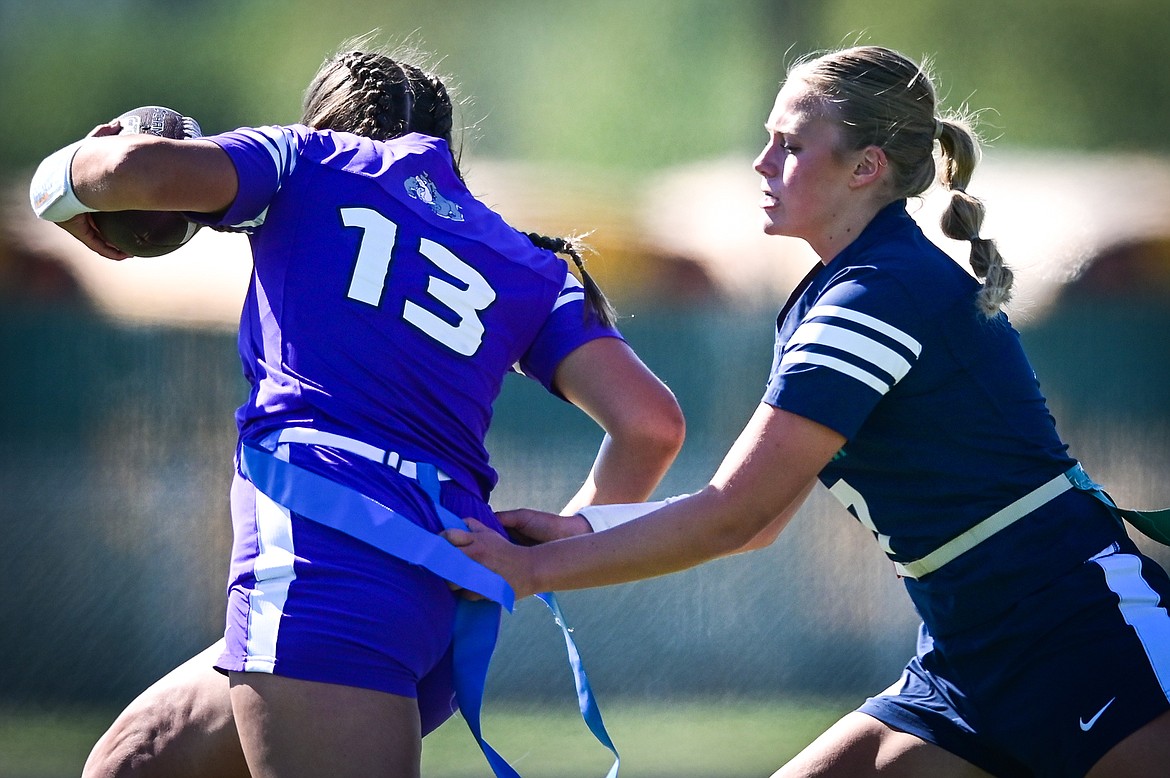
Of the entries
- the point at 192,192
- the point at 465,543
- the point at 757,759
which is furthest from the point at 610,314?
the point at 757,759

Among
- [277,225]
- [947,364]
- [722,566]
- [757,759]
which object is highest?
[947,364]

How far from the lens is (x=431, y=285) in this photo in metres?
1.50

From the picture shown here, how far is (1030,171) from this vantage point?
3182 millimetres

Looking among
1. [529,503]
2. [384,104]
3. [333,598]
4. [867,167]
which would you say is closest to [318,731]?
[333,598]

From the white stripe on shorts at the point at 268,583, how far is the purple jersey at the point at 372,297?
0.11 m

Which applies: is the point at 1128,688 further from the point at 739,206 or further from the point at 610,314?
the point at 739,206

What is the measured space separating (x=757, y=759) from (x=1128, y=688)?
5.79 feet

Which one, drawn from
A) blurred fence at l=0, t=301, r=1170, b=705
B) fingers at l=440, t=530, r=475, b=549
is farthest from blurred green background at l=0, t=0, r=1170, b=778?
fingers at l=440, t=530, r=475, b=549

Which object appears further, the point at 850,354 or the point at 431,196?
the point at 431,196

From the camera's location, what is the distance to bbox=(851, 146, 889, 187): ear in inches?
62.3

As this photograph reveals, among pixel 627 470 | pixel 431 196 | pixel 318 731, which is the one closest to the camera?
pixel 318 731

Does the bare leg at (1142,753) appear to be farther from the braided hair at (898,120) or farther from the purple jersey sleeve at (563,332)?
the purple jersey sleeve at (563,332)

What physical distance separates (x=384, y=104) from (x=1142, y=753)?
3.81 ft

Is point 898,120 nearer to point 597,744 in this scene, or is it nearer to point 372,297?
point 372,297
